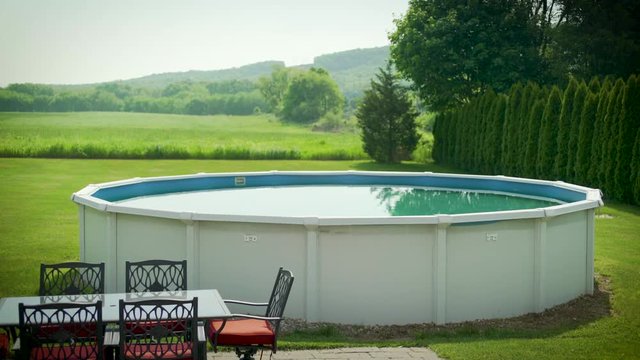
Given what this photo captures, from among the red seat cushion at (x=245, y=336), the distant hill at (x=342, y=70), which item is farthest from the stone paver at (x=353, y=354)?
the distant hill at (x=342, y=70)

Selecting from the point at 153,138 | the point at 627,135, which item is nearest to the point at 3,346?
the point at 627,135

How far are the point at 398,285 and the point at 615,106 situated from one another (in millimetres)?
14264

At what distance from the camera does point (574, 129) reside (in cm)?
2331

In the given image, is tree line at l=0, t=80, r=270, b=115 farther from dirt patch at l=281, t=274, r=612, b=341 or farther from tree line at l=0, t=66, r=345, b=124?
dirt patch at l=281, t=274, r=612, b=341

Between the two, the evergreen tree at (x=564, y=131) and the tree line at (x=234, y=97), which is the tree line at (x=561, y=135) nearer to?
the evergreen tree at (x=564, y=131)

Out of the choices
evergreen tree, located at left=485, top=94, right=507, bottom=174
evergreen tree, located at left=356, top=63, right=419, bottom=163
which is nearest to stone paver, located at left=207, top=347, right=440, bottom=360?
evergreen tree, located at left=485, top=94, right=507, bottom=174

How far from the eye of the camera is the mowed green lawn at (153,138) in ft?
121

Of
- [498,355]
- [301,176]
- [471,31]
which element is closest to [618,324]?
[498,355]

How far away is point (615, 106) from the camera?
21.5m

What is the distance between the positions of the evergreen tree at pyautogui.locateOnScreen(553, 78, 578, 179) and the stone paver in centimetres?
1674

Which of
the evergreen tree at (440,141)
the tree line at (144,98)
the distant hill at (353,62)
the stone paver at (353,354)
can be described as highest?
the distant hill at (353,62)

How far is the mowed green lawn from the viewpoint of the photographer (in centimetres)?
3703

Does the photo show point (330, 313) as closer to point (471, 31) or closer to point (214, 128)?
point (471, 31)

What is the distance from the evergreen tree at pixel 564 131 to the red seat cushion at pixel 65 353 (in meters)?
19.5
